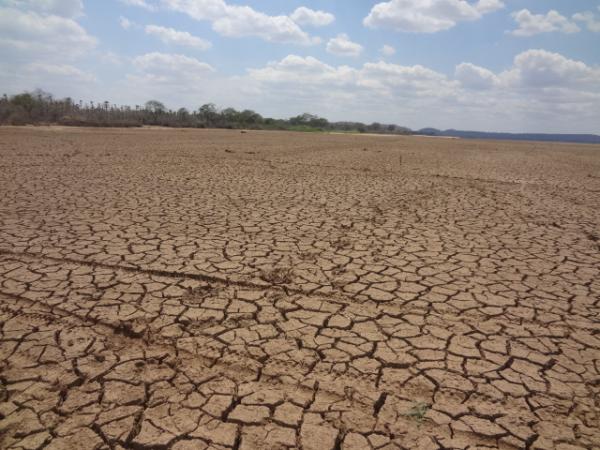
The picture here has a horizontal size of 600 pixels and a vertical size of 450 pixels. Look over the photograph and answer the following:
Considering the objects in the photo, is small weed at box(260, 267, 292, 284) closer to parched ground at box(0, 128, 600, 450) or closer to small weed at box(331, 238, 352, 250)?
parched ground at box(0, 128, 600, 450)

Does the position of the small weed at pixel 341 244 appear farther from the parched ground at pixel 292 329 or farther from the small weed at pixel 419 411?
the small weed at pixel 419 411

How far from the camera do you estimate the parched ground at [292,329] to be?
1.85m

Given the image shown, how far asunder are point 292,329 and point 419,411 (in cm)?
97

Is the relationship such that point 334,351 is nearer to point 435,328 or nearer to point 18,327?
point 435,328

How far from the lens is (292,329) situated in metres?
2.66

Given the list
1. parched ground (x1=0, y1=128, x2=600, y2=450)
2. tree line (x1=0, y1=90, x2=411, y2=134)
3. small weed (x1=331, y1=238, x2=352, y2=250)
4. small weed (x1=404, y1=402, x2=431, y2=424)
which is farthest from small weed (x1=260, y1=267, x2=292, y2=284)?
tree line (x1=0, y1=90, x2=411, y2=134)

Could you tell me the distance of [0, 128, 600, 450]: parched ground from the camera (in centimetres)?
185

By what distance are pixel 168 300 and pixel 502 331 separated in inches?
92.9

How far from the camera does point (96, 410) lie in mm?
1886

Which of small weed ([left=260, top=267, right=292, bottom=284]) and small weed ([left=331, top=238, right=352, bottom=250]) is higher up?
small weed ([left=331, top=238, right=352, bottom=250])

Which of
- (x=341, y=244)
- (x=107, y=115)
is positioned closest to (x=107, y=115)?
(x=107, y=115)

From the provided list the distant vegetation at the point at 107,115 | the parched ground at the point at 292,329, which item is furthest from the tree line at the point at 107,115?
the parched ground at the point at 292,329

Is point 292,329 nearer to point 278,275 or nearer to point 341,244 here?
point 278,275

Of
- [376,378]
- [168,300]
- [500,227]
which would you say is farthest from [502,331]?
[500,227]
